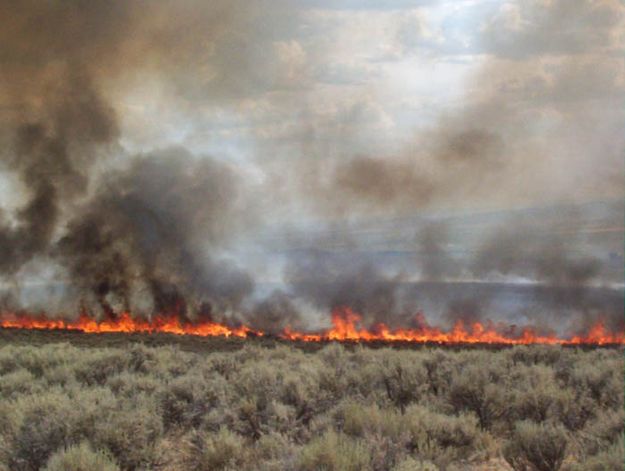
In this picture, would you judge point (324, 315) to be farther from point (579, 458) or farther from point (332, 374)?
point (579, 458)

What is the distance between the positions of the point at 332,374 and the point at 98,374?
469 cm

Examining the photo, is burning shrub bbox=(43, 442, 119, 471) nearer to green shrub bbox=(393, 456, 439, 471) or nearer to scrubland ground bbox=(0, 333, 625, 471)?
scrubland ground bbox=(0, 333, 625, 471)

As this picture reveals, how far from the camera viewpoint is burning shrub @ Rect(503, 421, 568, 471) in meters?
8.41

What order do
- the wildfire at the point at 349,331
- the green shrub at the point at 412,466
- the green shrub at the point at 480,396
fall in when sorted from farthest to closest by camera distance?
the wildfire at the point at 349,331 → the green shrub at the point at 480,396 → the green shrub at the point at 412,466

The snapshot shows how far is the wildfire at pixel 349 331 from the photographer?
87.9ft

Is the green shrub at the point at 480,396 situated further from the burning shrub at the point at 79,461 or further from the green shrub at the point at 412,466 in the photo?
the burning shrub at the point at 79,461

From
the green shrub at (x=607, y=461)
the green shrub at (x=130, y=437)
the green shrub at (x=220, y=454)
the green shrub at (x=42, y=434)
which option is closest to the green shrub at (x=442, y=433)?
the green shrub at (x=607, y=461)

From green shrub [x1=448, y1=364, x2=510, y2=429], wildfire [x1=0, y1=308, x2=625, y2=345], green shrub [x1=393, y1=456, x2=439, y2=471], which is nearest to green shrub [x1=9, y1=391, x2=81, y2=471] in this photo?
green shrub [x1=393, y1=456, x2=439, y2=471]

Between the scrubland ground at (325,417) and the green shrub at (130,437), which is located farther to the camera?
the green shrub at (130,437)

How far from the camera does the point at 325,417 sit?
409 inches

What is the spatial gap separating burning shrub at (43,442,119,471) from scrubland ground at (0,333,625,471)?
0.02 metres

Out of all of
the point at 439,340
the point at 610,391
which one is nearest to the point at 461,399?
the point at 610,391

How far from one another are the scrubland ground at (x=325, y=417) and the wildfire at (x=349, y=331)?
36.9 feet

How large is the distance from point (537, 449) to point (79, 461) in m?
4.93
